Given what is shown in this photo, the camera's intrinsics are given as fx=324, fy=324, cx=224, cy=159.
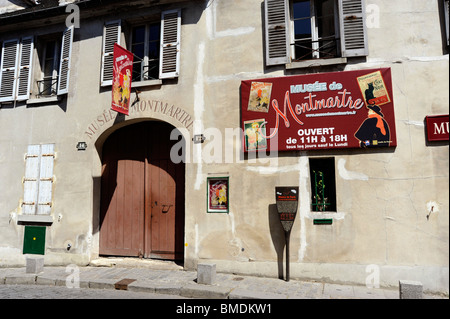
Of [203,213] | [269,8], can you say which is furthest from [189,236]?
[269,8]

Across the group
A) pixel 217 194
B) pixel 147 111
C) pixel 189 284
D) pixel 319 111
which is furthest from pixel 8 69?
pixel 319 111

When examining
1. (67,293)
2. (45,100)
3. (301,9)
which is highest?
(301,9)

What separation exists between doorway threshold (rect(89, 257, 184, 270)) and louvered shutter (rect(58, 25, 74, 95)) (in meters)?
4.20

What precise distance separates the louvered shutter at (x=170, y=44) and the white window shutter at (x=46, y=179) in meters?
3.44

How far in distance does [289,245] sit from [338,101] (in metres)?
3.01

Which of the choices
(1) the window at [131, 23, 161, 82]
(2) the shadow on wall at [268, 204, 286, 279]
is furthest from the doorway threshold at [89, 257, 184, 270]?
(1) the window at [131, 23, 161, 82]

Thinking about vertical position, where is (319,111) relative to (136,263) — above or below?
above

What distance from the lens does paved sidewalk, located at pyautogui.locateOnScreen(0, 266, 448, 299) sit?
17.9 ft

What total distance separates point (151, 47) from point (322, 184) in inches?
207

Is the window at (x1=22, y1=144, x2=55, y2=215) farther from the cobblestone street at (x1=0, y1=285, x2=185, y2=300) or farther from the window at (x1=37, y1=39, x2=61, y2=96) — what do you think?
the cobblestone street at (x1=0, y1=285, x2=185, y2=300)

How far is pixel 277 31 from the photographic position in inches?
274

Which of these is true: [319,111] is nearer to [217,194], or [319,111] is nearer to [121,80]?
[217,194]

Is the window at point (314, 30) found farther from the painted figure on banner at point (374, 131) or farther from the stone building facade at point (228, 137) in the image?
the painted figure on banner at point (374, 131)

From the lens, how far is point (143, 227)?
7.81 metres
